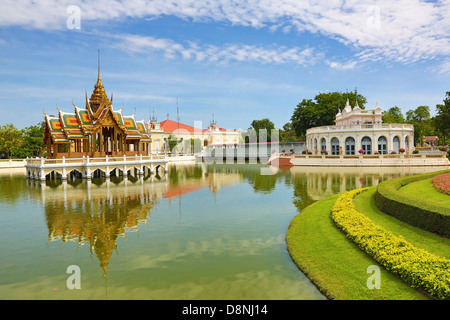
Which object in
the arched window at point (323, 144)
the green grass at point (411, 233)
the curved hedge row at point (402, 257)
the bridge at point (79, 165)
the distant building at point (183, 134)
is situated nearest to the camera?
the curved hedge row at point (402, 257)

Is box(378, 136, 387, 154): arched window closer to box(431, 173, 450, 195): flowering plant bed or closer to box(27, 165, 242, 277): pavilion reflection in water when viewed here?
box(431, 173, 450, 195): flowering plant bed

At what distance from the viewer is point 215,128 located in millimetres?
120688

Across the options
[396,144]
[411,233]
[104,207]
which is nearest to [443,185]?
[411,233]

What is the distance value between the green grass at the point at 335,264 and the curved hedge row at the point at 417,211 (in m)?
2.93

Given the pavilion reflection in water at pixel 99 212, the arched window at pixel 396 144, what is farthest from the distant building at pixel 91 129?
the arched window at pixel 396 144

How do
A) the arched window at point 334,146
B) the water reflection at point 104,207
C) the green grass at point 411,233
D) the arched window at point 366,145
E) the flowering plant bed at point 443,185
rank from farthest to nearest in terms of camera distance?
the arched window at point 334,146
the arched window at point 366,145
the flowering plant bed at point 443,185
the water reflection at point 104,207
the green grass at point 411,233

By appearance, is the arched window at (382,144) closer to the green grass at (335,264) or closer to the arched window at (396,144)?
the arched window at (396,144)

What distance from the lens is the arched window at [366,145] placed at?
183ft

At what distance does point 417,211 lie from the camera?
11641 mm

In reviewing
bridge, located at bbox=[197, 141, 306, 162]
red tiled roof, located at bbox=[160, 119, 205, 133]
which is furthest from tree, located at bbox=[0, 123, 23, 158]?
red tiled roof, located at bbox=[160, 119, 205, 133]

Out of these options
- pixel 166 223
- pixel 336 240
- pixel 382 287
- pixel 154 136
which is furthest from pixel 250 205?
pixel 154 136

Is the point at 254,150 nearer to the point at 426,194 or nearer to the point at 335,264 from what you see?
the point at 426,194

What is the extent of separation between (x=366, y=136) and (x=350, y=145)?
3255 mm

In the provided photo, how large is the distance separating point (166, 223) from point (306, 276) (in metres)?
8.22
